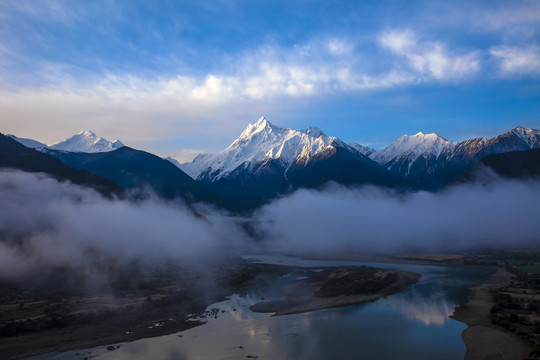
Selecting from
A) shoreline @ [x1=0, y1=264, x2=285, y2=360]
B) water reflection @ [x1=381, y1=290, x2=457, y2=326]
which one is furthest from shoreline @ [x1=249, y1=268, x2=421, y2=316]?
shoreline @ [x1=0, y1=264, x2=285, y2=360]

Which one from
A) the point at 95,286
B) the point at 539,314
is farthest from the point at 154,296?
the point at 539,314

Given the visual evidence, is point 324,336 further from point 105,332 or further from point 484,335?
point 105,332

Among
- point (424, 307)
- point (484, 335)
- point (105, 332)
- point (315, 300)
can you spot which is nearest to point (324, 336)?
point (484, 335)

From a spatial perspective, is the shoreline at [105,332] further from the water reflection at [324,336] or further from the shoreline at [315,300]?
the shoreline at [315,300]

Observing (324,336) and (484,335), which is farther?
(324,336)

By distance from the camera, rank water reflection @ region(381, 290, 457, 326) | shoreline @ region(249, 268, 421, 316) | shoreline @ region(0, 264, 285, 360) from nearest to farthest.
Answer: shoreline @ region(0, 264, 285, 360)
water reflection @ region(381, 290, 457, 326)
shoreline @ region(249, 268, 421, 316)

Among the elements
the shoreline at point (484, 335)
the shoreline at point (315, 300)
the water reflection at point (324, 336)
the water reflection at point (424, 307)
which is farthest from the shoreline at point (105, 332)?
the shoreline at point (484, 335)

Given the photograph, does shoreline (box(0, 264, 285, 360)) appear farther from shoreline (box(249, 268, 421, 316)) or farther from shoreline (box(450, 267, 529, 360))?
shoreline (box(450, 267, 529, 360))

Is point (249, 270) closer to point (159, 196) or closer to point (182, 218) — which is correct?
point (182, 218)
